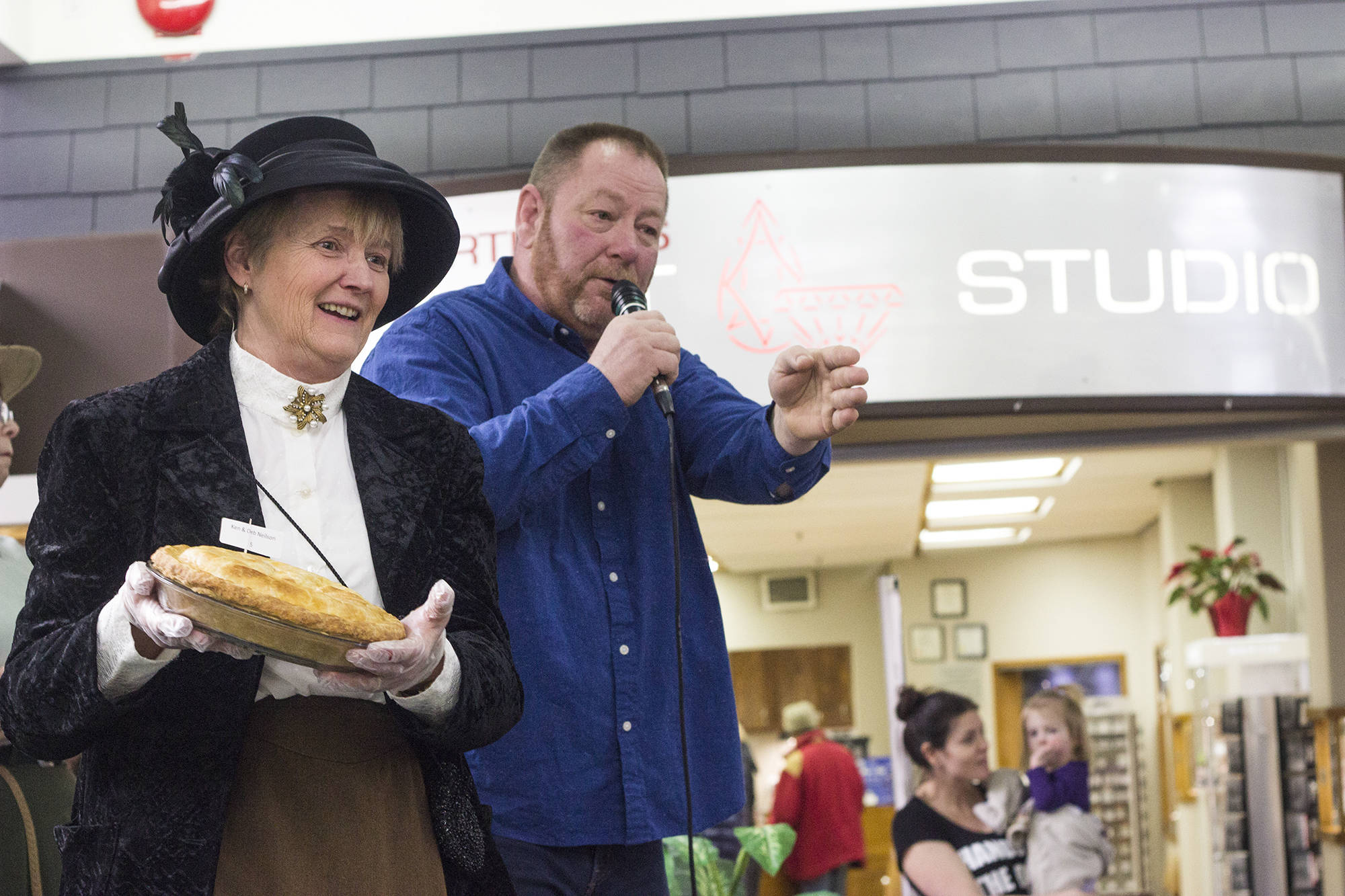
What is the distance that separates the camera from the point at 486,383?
171 cm

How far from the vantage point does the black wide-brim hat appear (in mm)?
1270

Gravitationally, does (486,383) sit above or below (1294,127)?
below

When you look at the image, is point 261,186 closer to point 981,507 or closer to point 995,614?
point 981,507

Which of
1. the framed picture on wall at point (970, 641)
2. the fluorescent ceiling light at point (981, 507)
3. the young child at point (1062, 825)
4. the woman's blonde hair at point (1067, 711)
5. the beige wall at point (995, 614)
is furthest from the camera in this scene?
the framed picture on wall at point (970, 641)

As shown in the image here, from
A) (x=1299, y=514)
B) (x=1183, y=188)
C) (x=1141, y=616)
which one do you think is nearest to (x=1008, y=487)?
(x=1299, y=514)

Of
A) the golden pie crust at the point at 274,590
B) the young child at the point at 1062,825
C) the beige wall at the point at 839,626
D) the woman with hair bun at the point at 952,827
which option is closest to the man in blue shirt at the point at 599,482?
the golden pie crust at the point at 274,590

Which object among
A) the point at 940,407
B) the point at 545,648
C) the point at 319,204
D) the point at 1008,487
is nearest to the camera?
the point at 319,204

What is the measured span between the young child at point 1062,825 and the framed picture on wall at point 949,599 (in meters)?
7.06

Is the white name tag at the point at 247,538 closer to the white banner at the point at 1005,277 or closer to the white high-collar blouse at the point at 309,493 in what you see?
the white high-collar blouse at the point at 309,493

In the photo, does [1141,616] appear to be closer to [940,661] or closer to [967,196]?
[940,661]

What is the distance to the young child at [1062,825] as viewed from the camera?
3623 mm

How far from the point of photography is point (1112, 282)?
384cm

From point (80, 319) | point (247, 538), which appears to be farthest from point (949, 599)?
point (247, 538)

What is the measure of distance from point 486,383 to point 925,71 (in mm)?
2960
